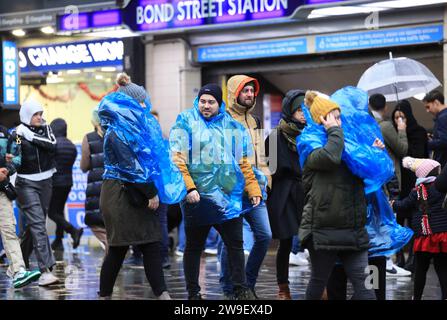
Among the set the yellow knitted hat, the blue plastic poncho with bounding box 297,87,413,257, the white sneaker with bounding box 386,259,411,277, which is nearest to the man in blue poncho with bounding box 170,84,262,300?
the blue plastic poncho with bounding box 297,87,413,257

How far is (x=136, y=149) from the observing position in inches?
333

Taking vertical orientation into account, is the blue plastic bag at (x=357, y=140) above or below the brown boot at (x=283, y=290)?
above

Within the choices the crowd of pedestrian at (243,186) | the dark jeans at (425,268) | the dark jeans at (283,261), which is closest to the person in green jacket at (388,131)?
the crowd of pedestrian at (243,186)

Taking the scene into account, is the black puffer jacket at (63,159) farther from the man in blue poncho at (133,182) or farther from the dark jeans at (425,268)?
the dark jeans at (425,268)

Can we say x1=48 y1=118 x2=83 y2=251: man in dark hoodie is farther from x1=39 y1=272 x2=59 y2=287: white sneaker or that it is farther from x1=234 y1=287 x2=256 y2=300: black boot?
x1=234 y1=287 x2=256 y2=300: black boot

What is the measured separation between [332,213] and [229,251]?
6.46 feet

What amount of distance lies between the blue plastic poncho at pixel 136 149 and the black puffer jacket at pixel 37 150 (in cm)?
238

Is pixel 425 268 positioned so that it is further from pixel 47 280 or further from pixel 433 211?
pixel 47 280

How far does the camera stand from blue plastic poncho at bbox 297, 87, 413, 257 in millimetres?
7484

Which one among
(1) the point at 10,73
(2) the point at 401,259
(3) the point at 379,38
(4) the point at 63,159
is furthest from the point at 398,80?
(1) the point at 10,73

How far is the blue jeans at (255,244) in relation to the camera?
378 inches

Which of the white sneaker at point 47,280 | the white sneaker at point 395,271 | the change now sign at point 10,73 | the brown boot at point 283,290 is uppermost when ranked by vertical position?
the change now sign at point 10,73
